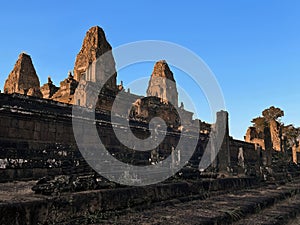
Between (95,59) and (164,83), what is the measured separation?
81.2ft

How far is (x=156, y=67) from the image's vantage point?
185 feet

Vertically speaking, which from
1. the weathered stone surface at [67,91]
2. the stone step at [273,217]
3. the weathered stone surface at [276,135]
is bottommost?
the stone step at [273,217]

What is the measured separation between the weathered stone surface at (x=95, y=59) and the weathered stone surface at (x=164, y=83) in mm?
19400

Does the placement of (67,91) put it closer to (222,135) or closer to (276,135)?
(222,135)

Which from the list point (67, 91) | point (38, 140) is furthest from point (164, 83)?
point (38, 140)

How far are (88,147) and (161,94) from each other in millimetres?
49320

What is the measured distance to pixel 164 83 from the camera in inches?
2229

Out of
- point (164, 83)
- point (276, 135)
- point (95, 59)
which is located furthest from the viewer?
point (164, 83)

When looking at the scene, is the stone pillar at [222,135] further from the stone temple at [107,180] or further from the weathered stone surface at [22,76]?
the weathered stone surface at [22,76]

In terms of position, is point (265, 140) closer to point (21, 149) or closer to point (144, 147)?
point (144, 147)

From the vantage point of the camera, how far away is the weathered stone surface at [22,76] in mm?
42375

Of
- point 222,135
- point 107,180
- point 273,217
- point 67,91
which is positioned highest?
point 67,91

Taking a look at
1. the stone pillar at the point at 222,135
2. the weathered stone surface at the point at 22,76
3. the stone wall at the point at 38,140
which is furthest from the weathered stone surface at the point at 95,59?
the stone pillar at the point at 222,135

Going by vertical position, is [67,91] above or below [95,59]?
below
